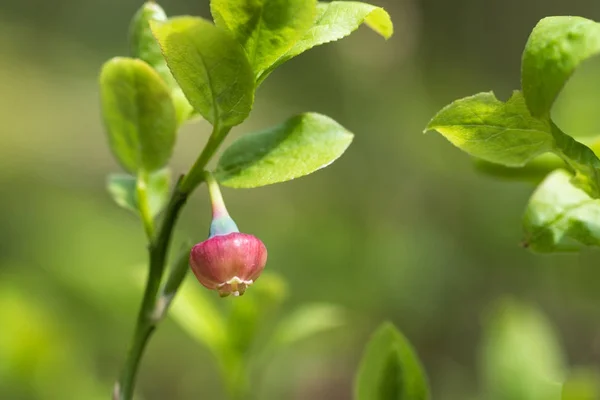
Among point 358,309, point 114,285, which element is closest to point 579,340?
point 358,309

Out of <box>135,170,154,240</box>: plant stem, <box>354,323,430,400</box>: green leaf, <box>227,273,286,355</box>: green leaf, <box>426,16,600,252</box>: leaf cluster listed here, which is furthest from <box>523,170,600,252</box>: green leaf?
<box>227,273,286,355</box>: green leaf

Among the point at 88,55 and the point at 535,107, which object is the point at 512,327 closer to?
the point at 535,107

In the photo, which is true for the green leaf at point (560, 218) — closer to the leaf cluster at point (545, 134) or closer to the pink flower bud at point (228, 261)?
the leaf cluster at point (545, 134)

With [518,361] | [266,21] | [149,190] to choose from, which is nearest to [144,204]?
[149,190]

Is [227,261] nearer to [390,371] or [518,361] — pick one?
[390,371]

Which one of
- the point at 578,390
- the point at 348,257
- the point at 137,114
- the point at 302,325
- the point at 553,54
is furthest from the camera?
the point at 348,257

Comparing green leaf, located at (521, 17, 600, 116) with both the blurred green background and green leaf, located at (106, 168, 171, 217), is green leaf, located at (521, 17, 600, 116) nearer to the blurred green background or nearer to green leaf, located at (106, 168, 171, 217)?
green leaf, located at (106, 168, 171, 217)
